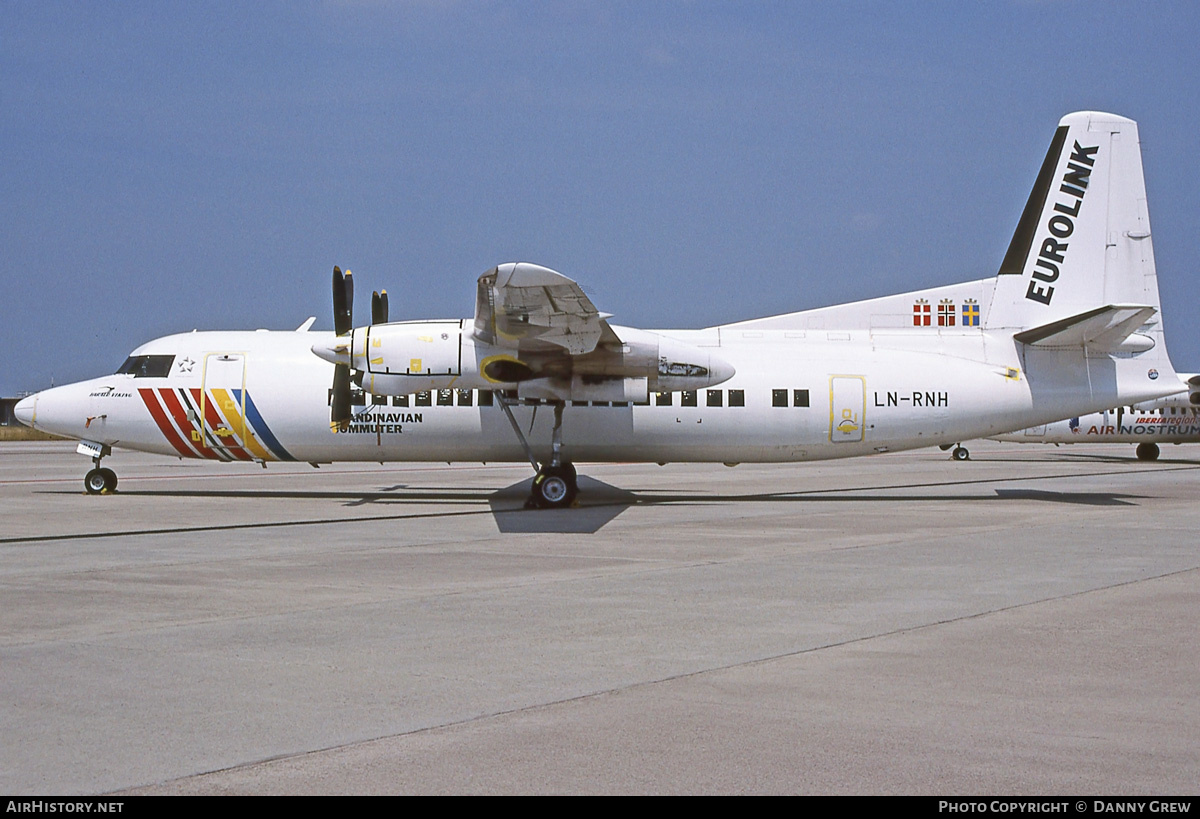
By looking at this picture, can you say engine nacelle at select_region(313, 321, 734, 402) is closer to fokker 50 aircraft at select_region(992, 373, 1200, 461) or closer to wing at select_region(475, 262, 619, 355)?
wing at select_region(475, 262, 619, 355)

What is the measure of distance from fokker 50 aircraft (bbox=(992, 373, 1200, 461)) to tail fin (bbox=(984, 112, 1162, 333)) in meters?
22.6

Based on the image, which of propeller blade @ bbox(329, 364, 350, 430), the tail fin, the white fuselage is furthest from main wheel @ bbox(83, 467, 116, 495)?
the tail fin

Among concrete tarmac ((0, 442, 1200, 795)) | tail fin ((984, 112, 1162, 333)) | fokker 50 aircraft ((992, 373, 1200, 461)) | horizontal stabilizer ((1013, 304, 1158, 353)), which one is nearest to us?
concrete tarmac ((0, 442, 1200, 795))

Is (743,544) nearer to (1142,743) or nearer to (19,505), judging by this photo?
(1142,743)

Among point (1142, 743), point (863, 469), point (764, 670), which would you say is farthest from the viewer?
point (863, 469)

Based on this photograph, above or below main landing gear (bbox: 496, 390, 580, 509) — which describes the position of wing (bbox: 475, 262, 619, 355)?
above

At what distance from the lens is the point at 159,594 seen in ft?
34.4

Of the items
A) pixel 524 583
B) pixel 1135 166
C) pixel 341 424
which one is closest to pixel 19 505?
pixel 341 424

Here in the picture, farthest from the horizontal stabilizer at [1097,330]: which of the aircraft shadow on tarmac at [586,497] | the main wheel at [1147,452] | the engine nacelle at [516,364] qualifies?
the main wheel at [1147,452]

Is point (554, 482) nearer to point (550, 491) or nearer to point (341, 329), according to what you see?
point (550, 491)

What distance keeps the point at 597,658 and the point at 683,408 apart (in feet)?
47.6

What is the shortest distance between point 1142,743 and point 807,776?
187cm

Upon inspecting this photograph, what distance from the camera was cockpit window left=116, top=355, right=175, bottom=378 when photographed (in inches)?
907
